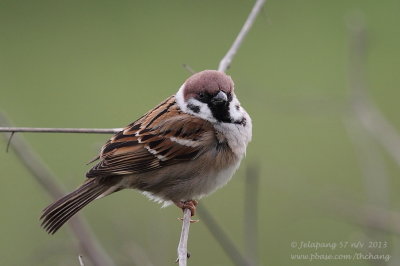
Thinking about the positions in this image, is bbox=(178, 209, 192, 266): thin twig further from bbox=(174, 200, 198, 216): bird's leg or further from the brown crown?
the brown crown

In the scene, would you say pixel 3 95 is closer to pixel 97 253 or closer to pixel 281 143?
pixel 281 143

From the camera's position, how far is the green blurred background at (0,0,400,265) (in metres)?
5.26

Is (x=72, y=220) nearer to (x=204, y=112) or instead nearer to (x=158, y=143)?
(x=158, y=143)

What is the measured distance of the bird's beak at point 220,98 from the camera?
359cm

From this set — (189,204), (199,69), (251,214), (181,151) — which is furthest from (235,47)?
(199,69)

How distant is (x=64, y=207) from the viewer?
139 inches

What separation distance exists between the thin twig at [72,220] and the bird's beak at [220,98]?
37.1 inches

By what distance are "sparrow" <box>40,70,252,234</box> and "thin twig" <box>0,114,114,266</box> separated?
662 mm

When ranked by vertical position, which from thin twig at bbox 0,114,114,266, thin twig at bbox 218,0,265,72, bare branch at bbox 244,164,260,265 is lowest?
bare branch at bbox 244,164,260,265

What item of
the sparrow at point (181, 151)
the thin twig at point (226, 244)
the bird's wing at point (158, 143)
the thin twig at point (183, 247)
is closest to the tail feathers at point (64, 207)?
the sparrow at point (181, 151)

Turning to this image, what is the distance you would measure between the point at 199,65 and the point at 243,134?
345 cm

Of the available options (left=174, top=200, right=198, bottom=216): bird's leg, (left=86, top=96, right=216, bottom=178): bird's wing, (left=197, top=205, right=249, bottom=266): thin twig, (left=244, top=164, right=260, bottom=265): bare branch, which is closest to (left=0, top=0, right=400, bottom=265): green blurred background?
(left=174, top=200, right=198, bottom=216): bird's leg

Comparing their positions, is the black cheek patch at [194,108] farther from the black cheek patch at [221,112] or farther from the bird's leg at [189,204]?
the bird's leg at [189,204]

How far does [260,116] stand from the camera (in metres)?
6.74
